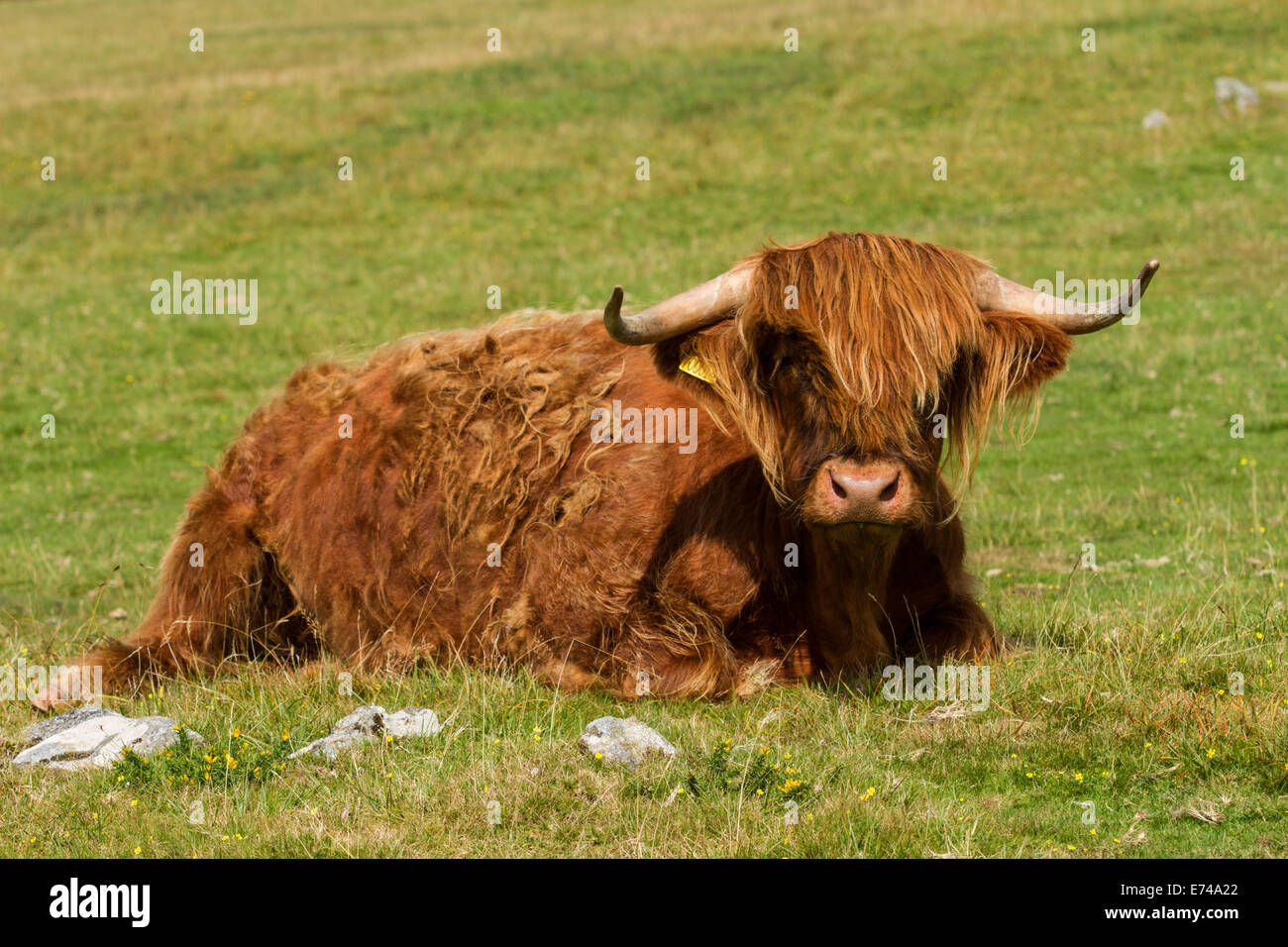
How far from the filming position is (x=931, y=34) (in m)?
31.5

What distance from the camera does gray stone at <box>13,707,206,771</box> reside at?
534 centimetres

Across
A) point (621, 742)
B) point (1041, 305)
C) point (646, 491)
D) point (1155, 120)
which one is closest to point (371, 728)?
point (621, 742)

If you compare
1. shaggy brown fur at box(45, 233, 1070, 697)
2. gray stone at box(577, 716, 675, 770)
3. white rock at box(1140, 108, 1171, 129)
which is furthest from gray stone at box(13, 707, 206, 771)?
white rock at box(1140, 108, 1171, 129)

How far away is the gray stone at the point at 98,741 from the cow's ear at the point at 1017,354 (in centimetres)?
315

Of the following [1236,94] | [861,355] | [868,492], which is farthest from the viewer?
[1236,94]

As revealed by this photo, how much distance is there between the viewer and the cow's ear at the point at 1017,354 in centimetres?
555

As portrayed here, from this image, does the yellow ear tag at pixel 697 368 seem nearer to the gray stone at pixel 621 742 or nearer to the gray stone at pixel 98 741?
the gray stone at pixel 621 742

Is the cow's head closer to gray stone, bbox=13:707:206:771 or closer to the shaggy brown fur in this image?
the shaggy brown fur

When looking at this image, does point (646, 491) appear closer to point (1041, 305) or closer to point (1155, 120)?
point (1041, 305)

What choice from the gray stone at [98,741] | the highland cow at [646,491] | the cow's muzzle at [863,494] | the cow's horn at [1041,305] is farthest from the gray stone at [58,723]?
the cow's horn at [1041,305]

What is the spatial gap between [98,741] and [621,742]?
1.99 metres

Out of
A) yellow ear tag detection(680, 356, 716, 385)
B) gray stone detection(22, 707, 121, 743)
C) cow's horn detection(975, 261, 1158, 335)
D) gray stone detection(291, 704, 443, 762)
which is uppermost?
cow's horn detection(975, 261, 1158, 335)

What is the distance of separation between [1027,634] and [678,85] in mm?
24943

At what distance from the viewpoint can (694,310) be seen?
561cm
